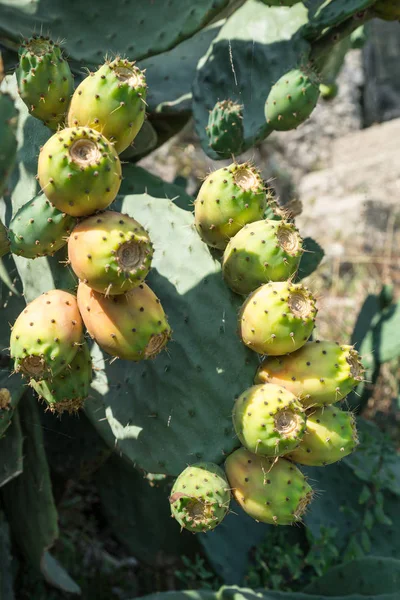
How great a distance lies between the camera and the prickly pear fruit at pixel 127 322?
1075mm

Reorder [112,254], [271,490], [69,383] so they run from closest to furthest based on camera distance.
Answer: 1. [112,254]
2. [271,490]
3. [69,383]

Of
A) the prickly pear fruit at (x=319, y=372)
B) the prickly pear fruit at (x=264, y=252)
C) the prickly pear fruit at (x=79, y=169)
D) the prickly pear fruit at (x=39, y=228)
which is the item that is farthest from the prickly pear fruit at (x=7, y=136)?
the prickly pear fruit at (x=319, y=372)

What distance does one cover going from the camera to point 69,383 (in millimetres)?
1212

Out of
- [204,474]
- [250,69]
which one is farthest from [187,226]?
[250,69]

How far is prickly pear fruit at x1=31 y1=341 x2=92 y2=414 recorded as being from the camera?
3.97 ft

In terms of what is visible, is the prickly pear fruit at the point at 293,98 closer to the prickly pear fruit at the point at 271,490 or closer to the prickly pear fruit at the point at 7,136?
the prickly pear fruit at the point at 7,136

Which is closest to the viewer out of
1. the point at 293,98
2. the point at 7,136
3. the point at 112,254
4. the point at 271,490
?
the point at 112,254

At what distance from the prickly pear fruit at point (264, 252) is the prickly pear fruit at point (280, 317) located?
41 millimetres

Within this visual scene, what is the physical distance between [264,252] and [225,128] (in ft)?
2.21

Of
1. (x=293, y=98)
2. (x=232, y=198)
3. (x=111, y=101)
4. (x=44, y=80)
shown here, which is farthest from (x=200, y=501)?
(x=293, y=98)

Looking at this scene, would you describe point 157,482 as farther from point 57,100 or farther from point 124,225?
point 57,100

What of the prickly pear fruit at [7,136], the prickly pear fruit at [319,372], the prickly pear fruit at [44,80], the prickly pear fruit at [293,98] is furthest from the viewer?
the prickly pear fruit at [293,98]

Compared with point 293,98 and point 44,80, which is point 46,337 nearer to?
point 44,80

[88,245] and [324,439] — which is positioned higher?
[88,245]
